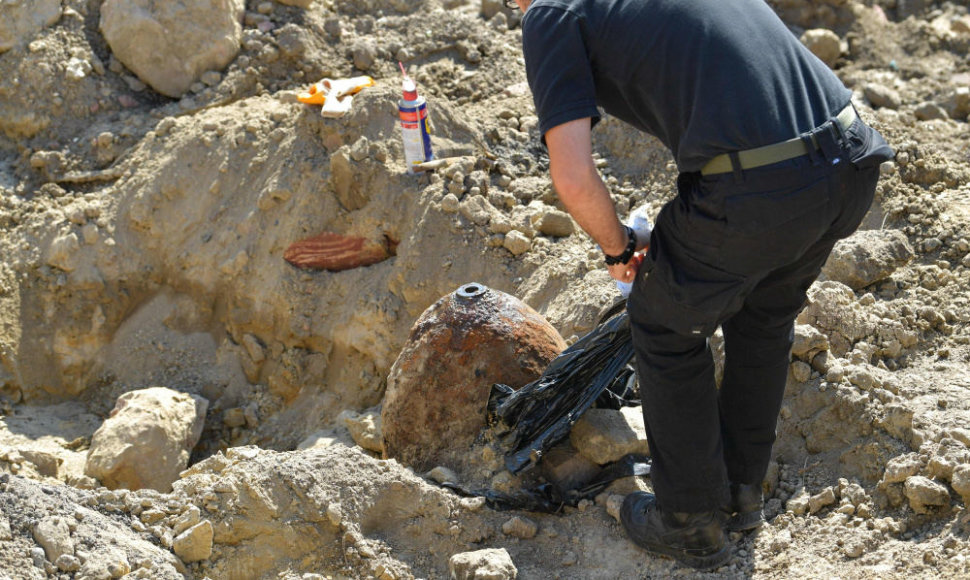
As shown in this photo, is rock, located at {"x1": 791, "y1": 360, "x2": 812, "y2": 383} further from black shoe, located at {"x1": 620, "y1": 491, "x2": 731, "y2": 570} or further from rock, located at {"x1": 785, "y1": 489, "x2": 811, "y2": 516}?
black shoe, located at {"x1": 620, "y1": 491, "x2": 731, "y2": 570}

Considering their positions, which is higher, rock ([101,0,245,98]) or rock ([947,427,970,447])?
rock ([101,0,245,98])

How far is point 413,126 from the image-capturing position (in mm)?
5051

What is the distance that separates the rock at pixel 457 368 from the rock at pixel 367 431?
663 millimetres

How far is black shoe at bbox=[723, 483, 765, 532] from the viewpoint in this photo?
331 centimetres

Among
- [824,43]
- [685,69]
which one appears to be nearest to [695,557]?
[685,69]

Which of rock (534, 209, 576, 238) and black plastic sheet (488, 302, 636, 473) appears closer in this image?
black plastic sheet (488, 302, 636, 473)

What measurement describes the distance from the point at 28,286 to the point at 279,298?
4.98 feet

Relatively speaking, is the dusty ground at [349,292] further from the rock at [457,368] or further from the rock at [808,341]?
the rock at [457,368]

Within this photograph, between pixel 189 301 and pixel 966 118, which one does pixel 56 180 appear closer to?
pixel 189 301

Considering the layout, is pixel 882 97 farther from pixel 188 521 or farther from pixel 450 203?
pixel 188 521

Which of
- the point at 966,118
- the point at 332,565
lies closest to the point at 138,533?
the point at 332,565

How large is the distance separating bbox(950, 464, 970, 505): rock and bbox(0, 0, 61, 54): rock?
5866mm

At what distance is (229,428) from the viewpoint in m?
5.23

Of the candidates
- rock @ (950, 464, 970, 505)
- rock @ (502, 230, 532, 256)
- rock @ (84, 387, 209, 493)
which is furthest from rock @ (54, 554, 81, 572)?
rock @ (950, 464, 970, 505)
